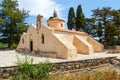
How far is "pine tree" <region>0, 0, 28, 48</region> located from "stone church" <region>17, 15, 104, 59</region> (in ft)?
17.9

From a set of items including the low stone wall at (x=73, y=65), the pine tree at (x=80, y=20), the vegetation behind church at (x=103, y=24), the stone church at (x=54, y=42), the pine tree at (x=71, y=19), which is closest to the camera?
the low stone wall at (x=73, y=65)

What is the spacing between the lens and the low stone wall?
9.77 m

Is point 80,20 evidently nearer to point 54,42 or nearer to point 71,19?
point 71,19

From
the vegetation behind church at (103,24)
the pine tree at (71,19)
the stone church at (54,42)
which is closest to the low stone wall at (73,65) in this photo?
the stone church at (54,42)

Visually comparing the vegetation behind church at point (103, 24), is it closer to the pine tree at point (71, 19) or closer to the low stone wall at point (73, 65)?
the pine tree at point (71, 19)

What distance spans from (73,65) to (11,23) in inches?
1015

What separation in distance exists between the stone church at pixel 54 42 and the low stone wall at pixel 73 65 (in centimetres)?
671

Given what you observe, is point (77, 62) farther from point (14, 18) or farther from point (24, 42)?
point (14, 18)

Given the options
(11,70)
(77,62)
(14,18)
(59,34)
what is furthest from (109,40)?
(11,70)

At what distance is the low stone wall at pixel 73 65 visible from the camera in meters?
9.77

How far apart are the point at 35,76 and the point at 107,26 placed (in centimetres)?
2804

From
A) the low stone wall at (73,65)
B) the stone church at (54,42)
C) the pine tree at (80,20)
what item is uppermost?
the pine tree at (80,20)

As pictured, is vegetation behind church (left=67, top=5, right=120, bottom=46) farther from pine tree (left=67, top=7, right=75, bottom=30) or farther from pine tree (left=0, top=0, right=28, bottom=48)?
pine tree (left=0, top=0, right=28, bottom=48)

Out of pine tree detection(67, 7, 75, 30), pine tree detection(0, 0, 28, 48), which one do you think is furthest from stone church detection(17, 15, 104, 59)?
pine tree detection(67, 7, 75, 30)
